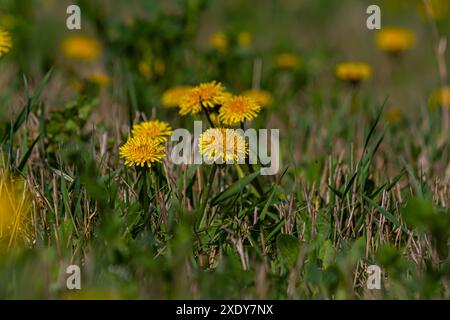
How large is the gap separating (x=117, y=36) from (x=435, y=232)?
7.24 feet

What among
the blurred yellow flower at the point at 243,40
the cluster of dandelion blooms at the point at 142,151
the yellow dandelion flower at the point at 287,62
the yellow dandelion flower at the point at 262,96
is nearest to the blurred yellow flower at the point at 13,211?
the cluster of dandelion blooms at the point at 142,151

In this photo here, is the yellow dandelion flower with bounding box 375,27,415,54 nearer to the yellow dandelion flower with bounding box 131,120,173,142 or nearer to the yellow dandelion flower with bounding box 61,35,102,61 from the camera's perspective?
the yellow dandelion flower with bounding box 61,35,102,61

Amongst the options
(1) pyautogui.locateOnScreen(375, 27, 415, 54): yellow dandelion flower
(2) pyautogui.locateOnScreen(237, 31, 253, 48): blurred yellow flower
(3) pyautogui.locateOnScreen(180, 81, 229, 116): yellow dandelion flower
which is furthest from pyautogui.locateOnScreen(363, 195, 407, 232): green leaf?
(1) pyautogui.locateOnScreen(375, 27, 415, 54): yellow dandelion flower

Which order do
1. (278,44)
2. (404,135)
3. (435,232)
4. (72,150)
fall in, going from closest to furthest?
(435,232), (72,150), (404,135), (278,44)

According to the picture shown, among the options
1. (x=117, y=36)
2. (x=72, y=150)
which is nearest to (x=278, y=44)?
(x=117, y=36)

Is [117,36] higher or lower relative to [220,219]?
higher

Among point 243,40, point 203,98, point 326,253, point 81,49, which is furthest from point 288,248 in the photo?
point 81,49

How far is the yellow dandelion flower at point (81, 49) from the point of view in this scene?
15.4ft

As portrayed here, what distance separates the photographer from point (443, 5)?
18.8 ft

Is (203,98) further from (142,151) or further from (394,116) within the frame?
(394,116)

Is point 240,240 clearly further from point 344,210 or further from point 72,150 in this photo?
point 72,150

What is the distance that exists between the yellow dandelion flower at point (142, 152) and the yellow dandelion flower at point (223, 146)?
124 mm

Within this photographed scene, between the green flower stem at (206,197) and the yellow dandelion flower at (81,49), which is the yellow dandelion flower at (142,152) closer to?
the green flower stem at (206,197)

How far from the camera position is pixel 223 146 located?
6.80 feet
